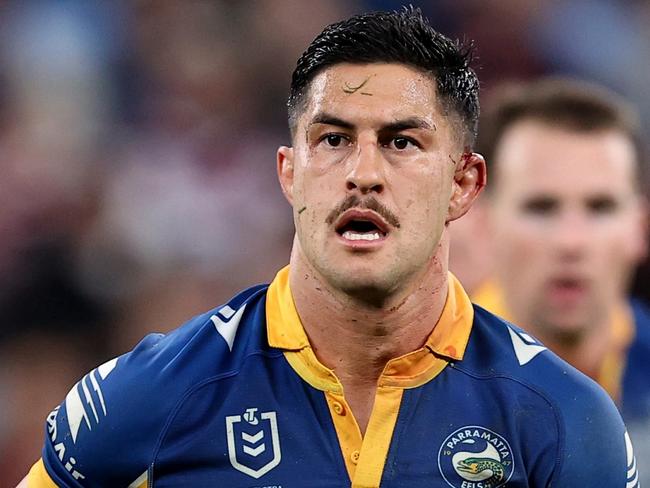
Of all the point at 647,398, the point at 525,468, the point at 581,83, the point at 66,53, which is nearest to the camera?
the point at 525,468

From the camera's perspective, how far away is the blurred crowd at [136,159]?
634 centimetres

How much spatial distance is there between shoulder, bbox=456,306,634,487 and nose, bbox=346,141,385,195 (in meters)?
0.53

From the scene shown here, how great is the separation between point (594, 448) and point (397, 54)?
3.29 ft

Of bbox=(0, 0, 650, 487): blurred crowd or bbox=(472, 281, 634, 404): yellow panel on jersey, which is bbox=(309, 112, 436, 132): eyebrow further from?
bbox=(0, 0, 650, 487): blurred crowd

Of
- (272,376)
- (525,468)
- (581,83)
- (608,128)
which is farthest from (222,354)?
(581,83)

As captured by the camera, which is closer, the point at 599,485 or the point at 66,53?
the point at 599,485

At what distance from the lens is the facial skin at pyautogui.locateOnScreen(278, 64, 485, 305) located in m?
2.80

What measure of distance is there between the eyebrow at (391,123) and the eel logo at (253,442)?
68 cm

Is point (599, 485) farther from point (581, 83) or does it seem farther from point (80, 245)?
point (581, 83)

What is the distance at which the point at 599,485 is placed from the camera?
290 centimetres

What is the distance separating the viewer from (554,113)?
6.43 metres

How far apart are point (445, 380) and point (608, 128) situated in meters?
3.68

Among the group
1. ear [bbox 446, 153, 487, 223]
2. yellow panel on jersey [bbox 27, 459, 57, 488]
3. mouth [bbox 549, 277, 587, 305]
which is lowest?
yellow panel on jersey [bbox 27, 459, 57, 488]

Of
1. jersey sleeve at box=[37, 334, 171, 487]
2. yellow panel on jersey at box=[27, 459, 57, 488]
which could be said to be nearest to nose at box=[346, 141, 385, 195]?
jersey sleeve at box=[37, 334, 171, 487]
